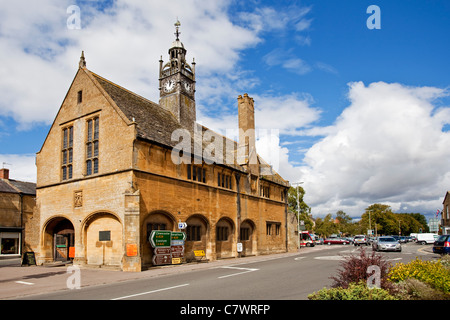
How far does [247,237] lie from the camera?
3366 centimetres

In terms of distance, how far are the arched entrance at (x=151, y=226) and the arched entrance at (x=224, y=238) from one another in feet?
20.5

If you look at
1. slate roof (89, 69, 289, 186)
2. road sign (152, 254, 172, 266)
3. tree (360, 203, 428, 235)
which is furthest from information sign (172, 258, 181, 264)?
A: tree (360, 203, 428, 235)

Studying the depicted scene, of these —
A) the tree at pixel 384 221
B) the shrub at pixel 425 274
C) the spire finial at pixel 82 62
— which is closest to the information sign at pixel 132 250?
the shrub at pixel 425 274

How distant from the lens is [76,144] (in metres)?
25.6

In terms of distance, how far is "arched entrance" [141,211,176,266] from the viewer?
21206 mm

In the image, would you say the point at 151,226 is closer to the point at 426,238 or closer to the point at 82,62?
the point at 82,62

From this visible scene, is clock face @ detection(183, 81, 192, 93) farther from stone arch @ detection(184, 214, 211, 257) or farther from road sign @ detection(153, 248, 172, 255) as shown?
road sign @ detection(153, 248, 172, 255)

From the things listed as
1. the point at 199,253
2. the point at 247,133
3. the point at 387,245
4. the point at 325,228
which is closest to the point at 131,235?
the point at 199,253

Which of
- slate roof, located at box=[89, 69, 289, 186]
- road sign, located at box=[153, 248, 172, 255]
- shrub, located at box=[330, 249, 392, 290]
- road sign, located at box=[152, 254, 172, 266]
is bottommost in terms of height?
road sign, located at box=[152, 254, 172, 266]

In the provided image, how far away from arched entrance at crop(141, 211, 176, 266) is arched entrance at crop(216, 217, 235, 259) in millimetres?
6263

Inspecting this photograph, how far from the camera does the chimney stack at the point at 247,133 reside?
35.3m

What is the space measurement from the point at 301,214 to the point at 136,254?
54.0 metres

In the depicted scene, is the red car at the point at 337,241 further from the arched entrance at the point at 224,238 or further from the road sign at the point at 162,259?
the road sign at the point at 162,259
